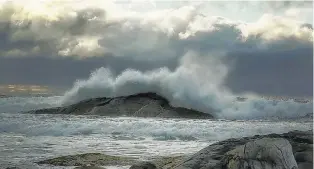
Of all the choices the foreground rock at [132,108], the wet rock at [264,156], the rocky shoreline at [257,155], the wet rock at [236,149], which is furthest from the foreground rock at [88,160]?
the foreground rock at [132,108]

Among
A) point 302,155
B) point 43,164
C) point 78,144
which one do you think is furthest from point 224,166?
point 78,144

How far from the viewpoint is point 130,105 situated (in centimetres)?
2836

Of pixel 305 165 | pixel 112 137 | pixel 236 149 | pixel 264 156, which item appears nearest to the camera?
pixel 264 156

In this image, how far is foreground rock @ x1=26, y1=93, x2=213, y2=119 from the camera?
2612 cm

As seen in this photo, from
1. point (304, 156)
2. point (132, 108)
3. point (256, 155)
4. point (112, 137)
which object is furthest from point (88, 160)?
point (132, 108)

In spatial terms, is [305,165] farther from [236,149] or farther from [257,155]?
[236,149]

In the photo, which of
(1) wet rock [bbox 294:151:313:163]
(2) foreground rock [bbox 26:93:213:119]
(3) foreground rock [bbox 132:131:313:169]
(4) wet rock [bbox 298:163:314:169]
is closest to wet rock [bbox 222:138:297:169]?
(3) foreground rock [bbox 132:131:313:169]

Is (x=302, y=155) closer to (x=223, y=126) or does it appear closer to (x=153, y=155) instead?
(x=153, y=155)

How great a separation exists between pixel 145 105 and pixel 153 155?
16.3 metres

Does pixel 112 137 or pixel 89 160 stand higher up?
pixel 112 137

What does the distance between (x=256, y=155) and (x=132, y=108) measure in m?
21.5

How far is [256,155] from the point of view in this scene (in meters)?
6.35

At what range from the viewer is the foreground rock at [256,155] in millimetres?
6309

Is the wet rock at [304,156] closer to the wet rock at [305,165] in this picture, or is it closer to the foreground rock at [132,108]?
the wet rock at [305,165]
